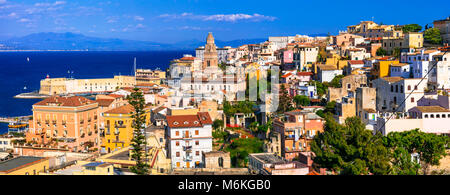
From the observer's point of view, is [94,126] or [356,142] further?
[94,126]

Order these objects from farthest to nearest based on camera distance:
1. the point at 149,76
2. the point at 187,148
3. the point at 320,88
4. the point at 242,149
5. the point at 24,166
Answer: the point at 149,76 → the point at 320,88 → the point at 187,148 → the point at 242,149 → the point at 24,166

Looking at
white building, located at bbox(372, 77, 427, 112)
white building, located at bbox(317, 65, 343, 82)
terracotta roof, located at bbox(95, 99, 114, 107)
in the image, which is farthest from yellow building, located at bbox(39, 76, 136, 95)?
white building, located at bbox(372, 77, 427, 112)

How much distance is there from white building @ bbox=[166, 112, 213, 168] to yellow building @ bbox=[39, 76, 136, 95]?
120 ft

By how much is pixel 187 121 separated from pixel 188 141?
0.76 meters

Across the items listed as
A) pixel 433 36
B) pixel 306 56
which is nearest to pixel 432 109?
pixel 433 36

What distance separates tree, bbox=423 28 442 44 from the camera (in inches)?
1063

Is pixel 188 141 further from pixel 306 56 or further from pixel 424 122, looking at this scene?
pixel 306 56

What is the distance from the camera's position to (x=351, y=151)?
11867 millimetres

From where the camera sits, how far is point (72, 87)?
54.5m

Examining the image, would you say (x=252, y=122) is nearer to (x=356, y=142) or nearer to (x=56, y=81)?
(x=356, y=142)

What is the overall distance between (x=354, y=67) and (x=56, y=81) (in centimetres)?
3974

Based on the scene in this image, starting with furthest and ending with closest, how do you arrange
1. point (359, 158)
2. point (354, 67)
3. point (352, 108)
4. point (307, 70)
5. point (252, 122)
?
point (307, 70)
point (354, 67)
point (252, 122)
point (352, 108)
point (359, 158)

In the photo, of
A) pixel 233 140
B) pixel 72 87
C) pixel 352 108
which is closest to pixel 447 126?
pixel 352 108
